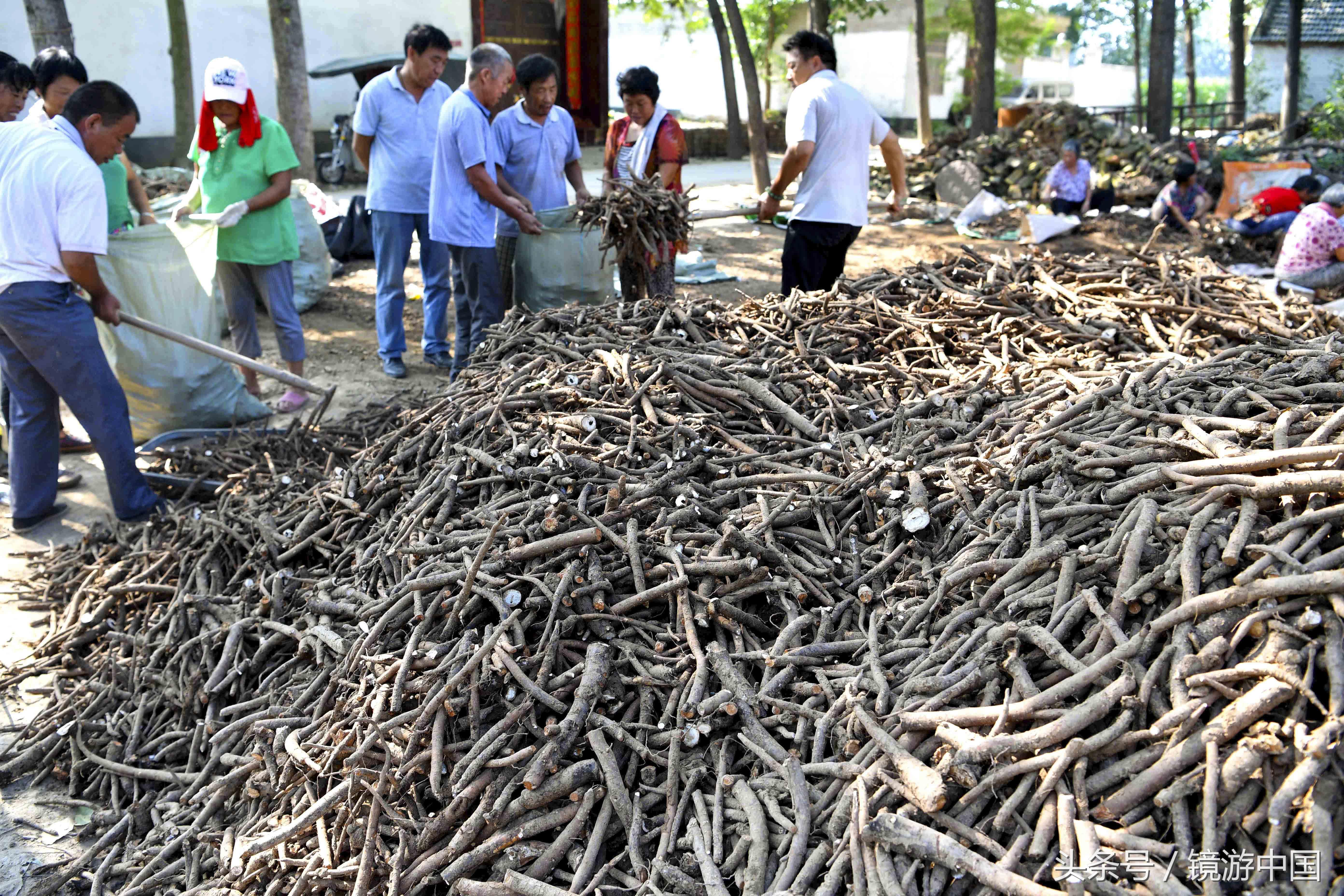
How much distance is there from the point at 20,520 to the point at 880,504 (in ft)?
13.5

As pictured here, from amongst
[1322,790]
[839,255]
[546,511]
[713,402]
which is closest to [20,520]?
[546,511]

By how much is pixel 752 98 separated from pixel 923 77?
7.98 metres

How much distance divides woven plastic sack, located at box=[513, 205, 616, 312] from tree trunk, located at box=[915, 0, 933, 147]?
12566mm

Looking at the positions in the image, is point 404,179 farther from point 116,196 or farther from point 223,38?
point 223,38

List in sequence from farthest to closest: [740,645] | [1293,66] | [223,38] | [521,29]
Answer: [1293,66] → [521,29] → [223,38] → [740,645]

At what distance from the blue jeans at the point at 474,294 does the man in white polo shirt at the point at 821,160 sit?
5.67ft

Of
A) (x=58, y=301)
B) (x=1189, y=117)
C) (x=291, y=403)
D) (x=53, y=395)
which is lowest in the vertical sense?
(x=291, y=403)

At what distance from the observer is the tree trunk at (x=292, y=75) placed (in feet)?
29.1

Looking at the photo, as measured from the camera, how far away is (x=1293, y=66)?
20453 mm

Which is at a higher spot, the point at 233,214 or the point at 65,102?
the point at 65,102

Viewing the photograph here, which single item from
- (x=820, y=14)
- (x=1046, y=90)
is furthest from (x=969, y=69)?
(x=1046, y=90)

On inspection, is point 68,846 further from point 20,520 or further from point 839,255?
point 839,255

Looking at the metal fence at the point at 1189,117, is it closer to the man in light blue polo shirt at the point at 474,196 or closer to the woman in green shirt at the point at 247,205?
the man in light blue polo shirt at the point at 474,196

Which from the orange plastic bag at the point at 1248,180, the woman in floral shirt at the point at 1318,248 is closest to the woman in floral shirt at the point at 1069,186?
the orange plastic bag at the point at 1248,180
